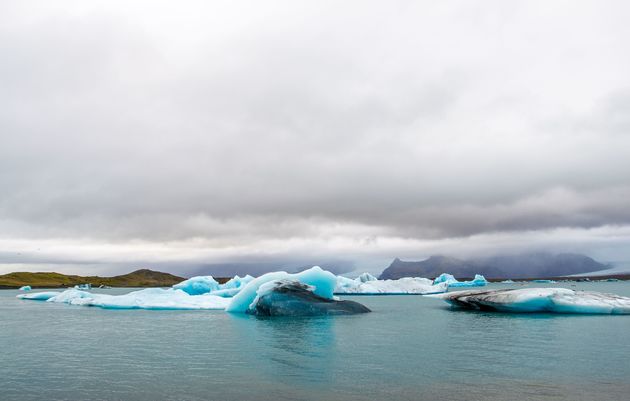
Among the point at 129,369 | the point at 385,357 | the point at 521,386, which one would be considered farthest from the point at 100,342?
the point at 521,386

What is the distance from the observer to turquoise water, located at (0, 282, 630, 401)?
10664 mm

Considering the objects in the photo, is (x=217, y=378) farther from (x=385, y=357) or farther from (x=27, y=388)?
(x=385, y=357)

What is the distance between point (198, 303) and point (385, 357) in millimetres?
25465

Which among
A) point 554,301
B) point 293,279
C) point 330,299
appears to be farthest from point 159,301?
point 554,301

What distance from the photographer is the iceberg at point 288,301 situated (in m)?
28.7

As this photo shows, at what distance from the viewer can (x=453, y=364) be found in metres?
13.8

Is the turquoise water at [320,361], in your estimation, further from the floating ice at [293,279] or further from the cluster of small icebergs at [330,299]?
the floating ice at [293,279]

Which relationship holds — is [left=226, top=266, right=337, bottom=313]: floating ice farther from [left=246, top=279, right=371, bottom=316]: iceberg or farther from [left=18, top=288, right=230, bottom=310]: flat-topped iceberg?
[left=18, top=288, right=230, bottom=310]: flat-topped iceberg

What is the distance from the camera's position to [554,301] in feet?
94.7

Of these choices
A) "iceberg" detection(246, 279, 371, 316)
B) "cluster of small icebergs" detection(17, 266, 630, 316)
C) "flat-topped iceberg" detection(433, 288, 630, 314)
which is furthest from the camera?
"iceberg" detection(246, 279, 371, 316)

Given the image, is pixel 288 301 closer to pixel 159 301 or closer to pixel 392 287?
pixel 159 301

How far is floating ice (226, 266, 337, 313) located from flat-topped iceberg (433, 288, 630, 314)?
32.9 ft

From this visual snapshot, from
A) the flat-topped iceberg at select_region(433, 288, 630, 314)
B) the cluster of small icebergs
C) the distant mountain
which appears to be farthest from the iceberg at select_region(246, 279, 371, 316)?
the distant mountain

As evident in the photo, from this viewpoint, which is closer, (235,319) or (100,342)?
(100,342)
